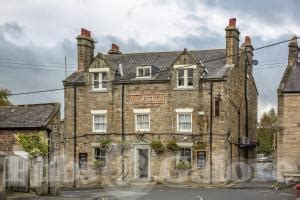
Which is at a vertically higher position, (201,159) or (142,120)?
(142,120)

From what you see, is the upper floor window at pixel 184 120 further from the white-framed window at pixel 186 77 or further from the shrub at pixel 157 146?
the white-framed window at pixel 186 77

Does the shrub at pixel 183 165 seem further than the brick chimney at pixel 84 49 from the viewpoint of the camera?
No

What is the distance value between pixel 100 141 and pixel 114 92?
4.01 metres

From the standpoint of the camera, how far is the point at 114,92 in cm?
4644

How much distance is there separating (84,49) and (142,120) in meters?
8.09

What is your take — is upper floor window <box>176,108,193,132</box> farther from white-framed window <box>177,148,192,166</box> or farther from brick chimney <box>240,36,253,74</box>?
brick chimney <box>240,36,253,74</box>

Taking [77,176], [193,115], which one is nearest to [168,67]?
[193,115]

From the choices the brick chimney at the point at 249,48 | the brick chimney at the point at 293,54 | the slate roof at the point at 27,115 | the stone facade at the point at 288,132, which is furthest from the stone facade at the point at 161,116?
the slate roof at the point at 27,115

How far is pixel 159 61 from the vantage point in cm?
4828

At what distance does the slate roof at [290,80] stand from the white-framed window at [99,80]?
13.8 m

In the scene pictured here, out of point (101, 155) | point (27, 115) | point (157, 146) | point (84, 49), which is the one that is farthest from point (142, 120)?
point (27, 115)

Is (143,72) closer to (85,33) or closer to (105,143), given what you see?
(105,143)

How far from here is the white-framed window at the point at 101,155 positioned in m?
46.3

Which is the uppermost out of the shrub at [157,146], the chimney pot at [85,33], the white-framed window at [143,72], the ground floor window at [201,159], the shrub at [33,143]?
the chimney pot at [85,33]
